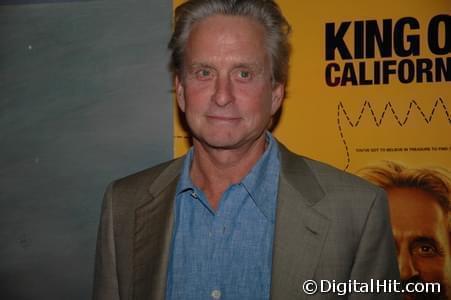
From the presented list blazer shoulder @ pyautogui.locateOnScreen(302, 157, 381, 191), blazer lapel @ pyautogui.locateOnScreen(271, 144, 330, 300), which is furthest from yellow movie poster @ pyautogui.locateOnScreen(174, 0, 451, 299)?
blazer lapel @ pyautogui.locateOnScreen(271, 144, 330, 300)

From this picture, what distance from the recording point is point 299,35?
1777 millimetres

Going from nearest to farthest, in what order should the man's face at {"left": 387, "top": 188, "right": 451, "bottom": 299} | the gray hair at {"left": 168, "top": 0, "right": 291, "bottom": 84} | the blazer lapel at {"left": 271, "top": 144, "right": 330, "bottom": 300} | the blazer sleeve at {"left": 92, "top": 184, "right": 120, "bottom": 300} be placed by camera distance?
the blazer lapel at {"left": 271, "top": 144, "right": 330, "bottom": 300} < the gray hair at {"left": 168, "top": 0, "right": 291, "bottom": 84} < the blazer sleeve at {"left": 92, "top": 184, "right": 120, "bottom": 300} < the man's face at {"left": 387, "top": 188, "right": 451, "bottom": 299}

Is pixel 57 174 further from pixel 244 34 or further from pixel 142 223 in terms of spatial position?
pixel 244 34

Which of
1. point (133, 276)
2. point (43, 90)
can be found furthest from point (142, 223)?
point (43, 90)

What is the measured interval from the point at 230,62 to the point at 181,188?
0.42m

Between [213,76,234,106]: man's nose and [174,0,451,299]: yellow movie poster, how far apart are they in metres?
0.55

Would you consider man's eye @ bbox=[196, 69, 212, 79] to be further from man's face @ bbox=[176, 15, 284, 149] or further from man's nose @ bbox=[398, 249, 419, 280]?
man's nose @ bbox=[398, 249, 419, 280]

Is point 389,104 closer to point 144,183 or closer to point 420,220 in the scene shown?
point 420,220

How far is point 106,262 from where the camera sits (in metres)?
1.49

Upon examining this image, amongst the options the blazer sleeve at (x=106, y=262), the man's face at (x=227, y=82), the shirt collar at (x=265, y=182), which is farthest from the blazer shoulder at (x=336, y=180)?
the blazer sleeve at (x=106, y=262)

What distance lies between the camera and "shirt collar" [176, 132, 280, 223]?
1.36m

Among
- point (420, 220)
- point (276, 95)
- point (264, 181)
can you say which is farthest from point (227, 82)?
point (420, 220)

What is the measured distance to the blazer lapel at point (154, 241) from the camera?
4.40ft

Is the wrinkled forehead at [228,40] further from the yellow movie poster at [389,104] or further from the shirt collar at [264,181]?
the yellow movie poster at [389,104]
